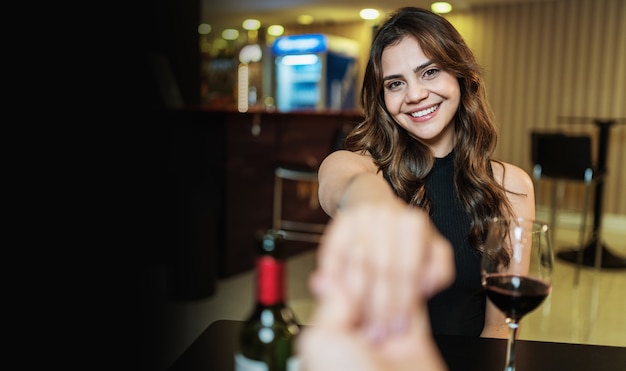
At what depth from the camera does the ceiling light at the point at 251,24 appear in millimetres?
8117

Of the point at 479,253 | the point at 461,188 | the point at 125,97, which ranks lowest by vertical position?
the point at 479,253

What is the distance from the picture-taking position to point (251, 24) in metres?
8.25

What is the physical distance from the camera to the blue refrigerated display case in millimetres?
7555

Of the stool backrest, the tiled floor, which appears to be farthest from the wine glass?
the stool backrest

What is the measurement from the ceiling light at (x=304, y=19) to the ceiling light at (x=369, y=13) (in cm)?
75

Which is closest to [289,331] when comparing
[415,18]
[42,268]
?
[415,18]

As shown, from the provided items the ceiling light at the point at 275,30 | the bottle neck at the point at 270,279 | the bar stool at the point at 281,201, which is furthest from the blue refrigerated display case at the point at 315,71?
the bottle neck at the point at 270,279

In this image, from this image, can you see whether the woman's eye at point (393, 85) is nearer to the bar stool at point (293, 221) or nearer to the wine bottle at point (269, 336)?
the wine bottle at point (269, 336)

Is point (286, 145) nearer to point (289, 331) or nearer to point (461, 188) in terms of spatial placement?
point (461, 188)

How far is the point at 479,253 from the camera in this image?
1.36 m

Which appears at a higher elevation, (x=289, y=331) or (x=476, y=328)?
(x=289, y=331)

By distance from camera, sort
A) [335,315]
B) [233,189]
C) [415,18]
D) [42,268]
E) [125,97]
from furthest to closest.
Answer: [233,189], [125,97], [42,268], [415,18], [335,315]

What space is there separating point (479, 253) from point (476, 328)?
18 centimetres

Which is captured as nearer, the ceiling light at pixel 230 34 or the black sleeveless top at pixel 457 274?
the black sleeveless top at pixel 457 274
